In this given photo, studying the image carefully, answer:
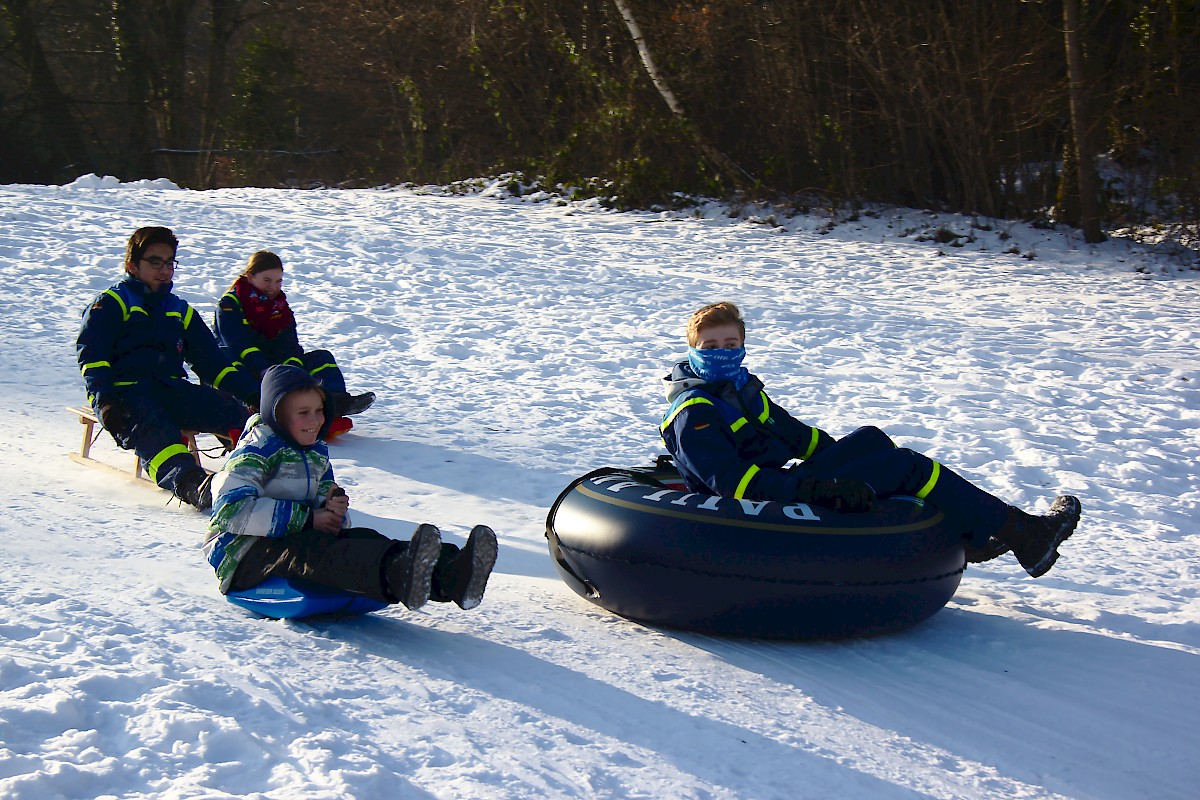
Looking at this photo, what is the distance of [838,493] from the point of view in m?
3.73

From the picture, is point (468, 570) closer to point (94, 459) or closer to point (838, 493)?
point (838, 493)

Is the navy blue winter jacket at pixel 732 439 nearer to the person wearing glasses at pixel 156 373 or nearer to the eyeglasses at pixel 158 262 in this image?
the person wearing glasses at pixel 156 373

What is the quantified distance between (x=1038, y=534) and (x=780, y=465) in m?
0.91

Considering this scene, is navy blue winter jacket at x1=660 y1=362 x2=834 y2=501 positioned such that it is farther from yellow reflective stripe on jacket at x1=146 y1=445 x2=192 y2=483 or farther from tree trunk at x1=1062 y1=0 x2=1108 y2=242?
tree trunk at x1=1062 y1=0 x2=1108 y2=242

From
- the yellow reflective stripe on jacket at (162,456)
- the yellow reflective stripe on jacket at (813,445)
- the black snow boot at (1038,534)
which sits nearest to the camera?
the black snow boot at (1038,534)

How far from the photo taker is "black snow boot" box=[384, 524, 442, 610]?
130 inches

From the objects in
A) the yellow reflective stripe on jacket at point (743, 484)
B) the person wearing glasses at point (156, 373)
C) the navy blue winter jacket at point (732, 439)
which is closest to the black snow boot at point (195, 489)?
the person wearing glasses at point (156, 373)

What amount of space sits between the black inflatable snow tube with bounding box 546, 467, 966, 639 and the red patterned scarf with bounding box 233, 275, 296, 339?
10.1 feet

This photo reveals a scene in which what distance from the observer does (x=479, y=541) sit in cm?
340

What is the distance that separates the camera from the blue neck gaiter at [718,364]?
4.03 m

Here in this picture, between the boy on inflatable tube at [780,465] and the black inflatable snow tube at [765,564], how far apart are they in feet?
0.36

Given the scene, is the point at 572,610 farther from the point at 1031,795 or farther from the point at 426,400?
the point at 426,400

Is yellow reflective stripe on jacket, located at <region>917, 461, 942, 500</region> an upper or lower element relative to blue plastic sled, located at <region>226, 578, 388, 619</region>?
upper

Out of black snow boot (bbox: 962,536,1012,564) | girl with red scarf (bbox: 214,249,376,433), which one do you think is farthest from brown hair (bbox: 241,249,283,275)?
black snow boot (bbox: 962,536,1012,564)
